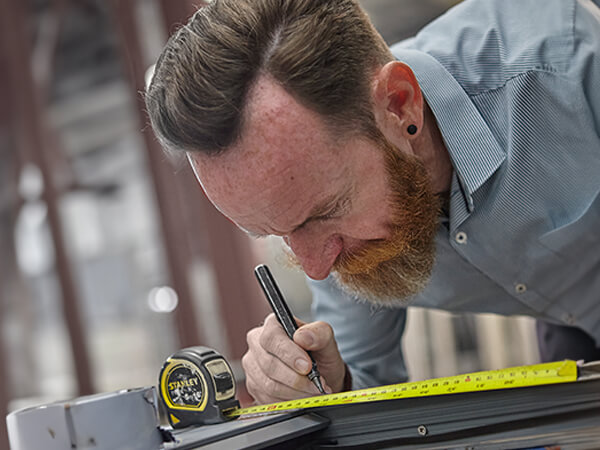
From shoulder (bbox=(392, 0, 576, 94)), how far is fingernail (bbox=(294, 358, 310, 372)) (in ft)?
1.84

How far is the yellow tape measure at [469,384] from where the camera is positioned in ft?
2.15

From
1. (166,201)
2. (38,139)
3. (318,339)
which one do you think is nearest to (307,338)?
(318,339)

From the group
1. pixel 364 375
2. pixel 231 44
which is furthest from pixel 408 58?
pixel 364 375

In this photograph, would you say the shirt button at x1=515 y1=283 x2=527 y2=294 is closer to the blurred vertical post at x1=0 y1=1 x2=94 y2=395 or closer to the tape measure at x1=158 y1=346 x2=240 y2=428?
the tape measure at x1=158 y1=346 x2=240 y2=428

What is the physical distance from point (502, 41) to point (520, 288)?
1.53 ft

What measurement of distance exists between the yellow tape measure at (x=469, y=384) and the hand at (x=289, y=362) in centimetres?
16

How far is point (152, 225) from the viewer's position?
504 cm

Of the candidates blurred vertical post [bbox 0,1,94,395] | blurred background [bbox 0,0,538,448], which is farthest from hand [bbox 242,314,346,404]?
blurred vertical post [bbox 0,1,94,395]

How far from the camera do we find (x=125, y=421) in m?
0.77

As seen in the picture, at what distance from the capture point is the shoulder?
1138mm

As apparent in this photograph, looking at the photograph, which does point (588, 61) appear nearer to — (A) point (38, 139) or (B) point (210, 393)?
(B) point (210, 393)

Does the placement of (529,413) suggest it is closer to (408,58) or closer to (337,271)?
(337,271)

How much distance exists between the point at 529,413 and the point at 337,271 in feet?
1.58

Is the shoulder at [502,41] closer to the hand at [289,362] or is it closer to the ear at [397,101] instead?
the ear at [397,101]
